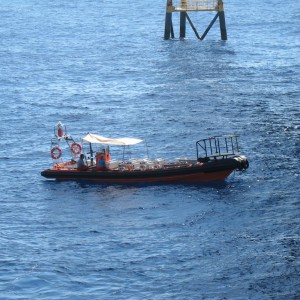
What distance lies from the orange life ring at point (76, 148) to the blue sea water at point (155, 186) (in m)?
2.97

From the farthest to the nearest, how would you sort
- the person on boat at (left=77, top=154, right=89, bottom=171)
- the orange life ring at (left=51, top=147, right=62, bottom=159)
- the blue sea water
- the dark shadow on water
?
the orange life ring at (left=51, top=147, right=62, bottom=159), the person on boat at (left=77, top=154, right=89, bottom=171), the dark shadow on water, the blue sea water

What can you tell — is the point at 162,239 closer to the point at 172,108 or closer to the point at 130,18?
the point at 172,108

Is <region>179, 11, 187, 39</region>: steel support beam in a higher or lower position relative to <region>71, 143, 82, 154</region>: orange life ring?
higher

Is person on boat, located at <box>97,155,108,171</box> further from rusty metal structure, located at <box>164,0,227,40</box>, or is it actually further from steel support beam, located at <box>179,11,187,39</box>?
steel support beam, located at <box>179,11,187,39</box>

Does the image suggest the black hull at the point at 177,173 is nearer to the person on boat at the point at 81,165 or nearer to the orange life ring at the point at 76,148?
the person on boat at the point at 81,165

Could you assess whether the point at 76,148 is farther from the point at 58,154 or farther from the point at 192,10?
the point at 192,10

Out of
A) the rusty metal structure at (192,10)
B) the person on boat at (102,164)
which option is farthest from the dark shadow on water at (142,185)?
the rusty metal structure at (192,10)

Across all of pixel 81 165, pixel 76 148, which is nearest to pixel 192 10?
pixel 76 148

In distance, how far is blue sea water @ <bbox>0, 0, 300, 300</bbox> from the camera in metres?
64.9

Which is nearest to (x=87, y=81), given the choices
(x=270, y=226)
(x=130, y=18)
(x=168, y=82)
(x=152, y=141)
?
(x=168, y=82)

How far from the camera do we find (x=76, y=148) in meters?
87.6

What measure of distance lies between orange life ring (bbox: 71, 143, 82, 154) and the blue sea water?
2973mm

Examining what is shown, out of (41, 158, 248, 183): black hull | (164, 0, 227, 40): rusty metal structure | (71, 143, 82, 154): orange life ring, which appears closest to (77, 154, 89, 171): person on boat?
(41, 158, 248, 183): black hull

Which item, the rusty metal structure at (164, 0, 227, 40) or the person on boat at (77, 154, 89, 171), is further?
the rusty metal structure at (164, 0, 227, 40)
